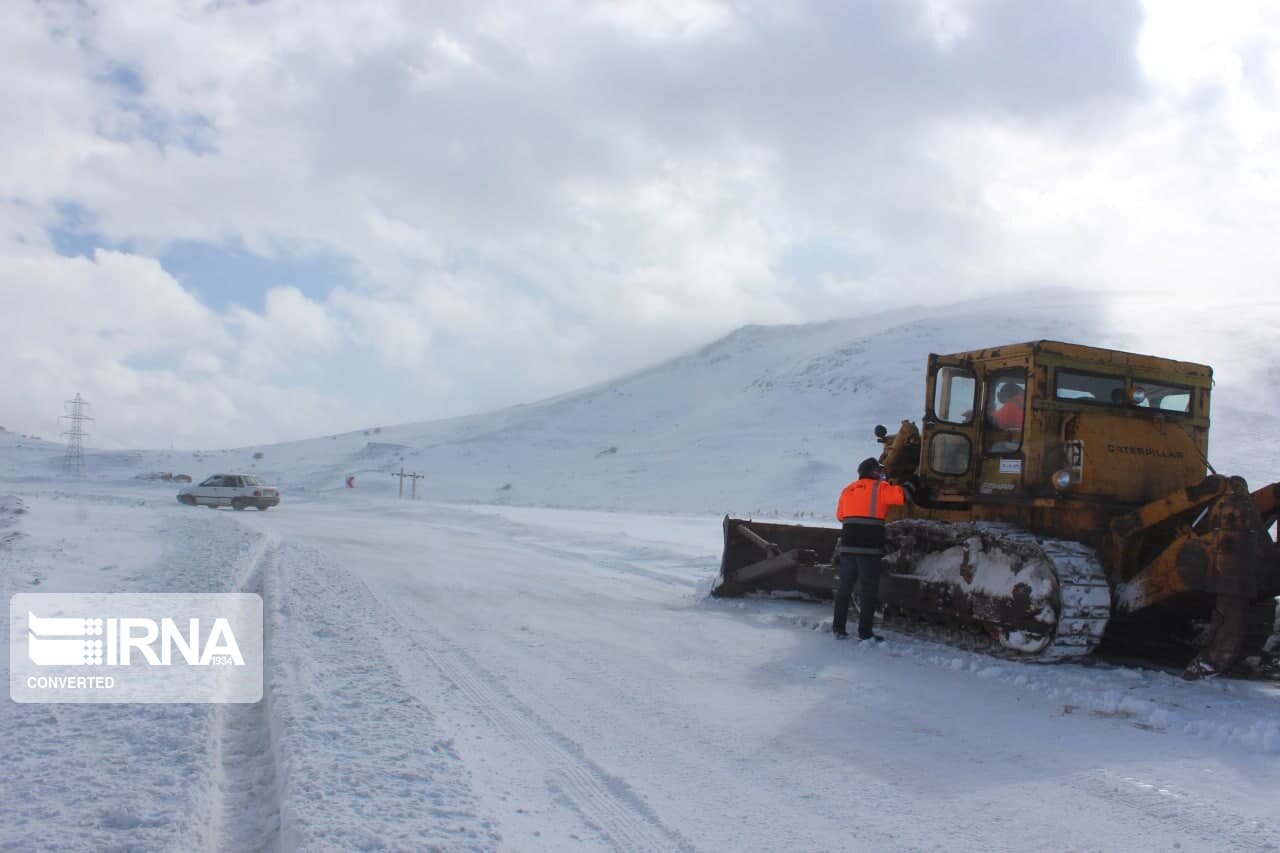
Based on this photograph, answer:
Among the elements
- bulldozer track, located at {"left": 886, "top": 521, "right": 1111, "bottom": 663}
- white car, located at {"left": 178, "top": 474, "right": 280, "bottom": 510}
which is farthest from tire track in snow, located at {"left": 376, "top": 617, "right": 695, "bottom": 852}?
white car, located at {"left": 178, "top": 474, "right": 280, "bottom": 510}

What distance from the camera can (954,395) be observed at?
9.66 meters

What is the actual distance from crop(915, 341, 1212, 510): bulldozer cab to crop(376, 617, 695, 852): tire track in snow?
16.6 feet

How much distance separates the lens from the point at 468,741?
5.28m

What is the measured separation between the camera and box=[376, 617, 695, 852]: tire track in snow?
4.08m

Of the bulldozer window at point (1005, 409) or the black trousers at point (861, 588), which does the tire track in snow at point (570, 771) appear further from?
the bulldozer window at point (1005, 409)

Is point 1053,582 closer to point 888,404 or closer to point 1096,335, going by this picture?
point 888,404

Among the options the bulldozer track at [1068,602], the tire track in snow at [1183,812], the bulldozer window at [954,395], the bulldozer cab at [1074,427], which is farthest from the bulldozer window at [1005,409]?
the tire track in snow at [1183,812]

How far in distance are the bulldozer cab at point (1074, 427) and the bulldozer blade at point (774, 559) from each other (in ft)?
7.61

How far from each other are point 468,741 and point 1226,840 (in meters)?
3.63

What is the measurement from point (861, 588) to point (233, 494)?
29.2m

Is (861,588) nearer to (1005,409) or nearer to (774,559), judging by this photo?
(1005,409)

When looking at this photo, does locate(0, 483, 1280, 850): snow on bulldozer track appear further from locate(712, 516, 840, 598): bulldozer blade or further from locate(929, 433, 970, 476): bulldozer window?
locate(929, 433, 970, 476): bulldozer window

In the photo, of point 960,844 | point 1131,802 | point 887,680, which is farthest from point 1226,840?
point 887,680

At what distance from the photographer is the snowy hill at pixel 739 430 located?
45156 mm
